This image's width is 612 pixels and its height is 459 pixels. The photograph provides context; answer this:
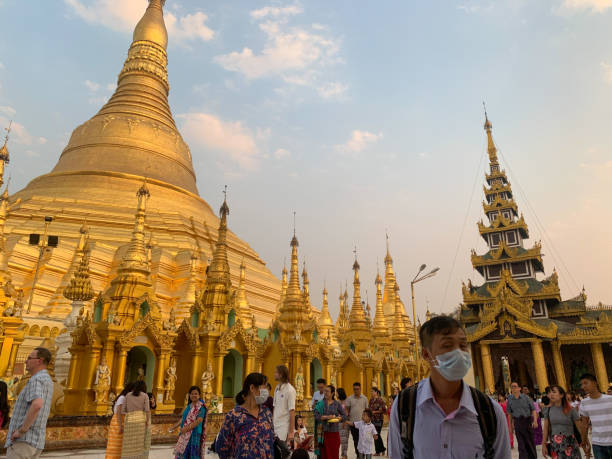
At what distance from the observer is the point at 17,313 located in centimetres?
1409

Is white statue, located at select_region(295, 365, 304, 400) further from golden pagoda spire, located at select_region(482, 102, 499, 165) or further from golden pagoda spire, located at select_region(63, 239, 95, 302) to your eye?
golden pagoda spire, located at select_region(482, 102, 499, 165)

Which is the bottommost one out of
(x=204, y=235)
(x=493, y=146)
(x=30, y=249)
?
(x=30, y=249)

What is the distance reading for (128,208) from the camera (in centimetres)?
2827

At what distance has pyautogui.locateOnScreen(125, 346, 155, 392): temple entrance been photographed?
12992mm

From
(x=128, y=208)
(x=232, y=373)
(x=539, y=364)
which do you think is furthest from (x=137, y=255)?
(x=539, y=364)

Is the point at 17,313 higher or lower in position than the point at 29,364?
higher

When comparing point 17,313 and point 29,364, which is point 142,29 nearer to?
point 17,313

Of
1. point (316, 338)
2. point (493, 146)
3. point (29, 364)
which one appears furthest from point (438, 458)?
point (493, 146)

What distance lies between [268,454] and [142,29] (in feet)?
141

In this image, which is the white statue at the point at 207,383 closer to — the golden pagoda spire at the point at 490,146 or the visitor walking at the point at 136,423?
the visitor walking at the point at 136,423

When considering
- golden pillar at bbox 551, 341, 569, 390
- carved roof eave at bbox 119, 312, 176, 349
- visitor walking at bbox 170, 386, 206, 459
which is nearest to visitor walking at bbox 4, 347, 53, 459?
visitor walking at bbox 170, 386, 206, 459

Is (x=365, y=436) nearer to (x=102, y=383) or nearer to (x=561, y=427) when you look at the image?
(x=561, y=427)

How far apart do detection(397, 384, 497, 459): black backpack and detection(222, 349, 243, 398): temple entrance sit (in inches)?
523

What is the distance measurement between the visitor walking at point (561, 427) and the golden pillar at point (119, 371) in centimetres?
1036
